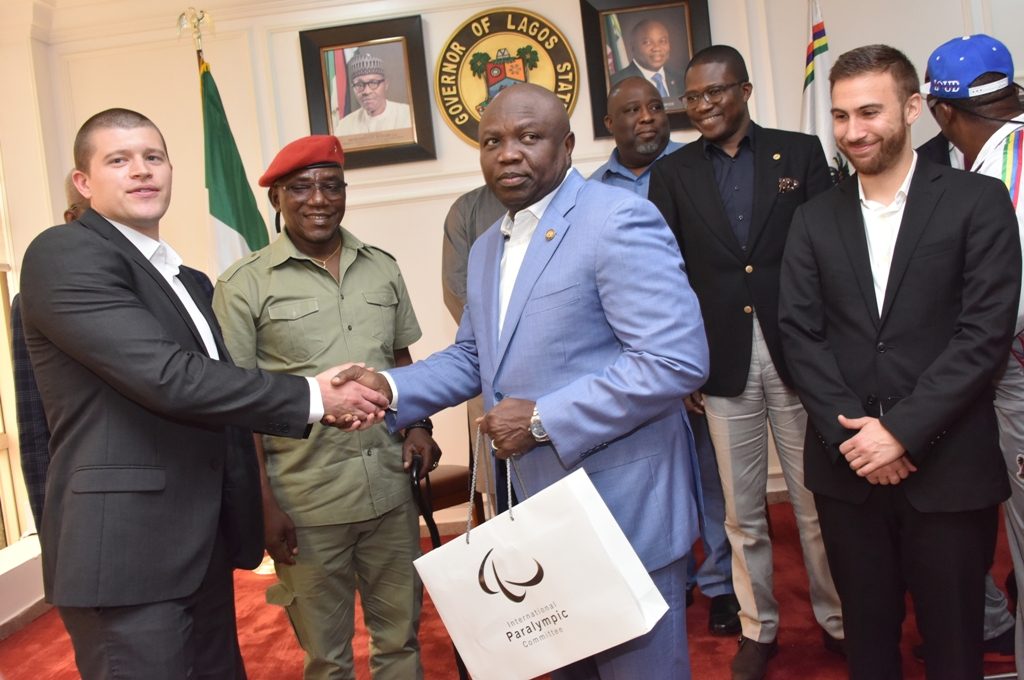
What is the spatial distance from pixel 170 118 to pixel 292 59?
0.79 m

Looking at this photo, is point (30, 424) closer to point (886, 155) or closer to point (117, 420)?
point (117, 420)

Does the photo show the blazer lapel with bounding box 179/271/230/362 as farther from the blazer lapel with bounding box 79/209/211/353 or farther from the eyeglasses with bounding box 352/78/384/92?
the eyeglasses with bounding box 352/78/384/92

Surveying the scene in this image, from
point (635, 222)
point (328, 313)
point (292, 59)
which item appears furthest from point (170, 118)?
point (635, 222)

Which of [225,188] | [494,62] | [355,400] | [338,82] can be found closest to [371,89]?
[338,82]

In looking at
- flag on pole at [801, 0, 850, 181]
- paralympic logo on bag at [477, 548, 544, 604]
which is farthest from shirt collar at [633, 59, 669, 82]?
paralympic logo on bag at [477, 548, 544, 604]

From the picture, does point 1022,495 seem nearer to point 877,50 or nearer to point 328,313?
point 877,50

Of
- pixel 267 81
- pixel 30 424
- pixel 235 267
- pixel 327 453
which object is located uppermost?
pixel 267 81

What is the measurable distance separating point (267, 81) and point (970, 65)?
3.64 meters

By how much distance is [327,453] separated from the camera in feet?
8.04

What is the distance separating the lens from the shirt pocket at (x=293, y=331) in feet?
8.03

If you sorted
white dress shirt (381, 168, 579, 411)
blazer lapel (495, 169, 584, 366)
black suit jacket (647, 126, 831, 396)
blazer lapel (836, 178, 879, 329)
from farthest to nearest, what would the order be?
black suit jacket (647, 126, 831, 396) → blazer lapel (836, 178, 879, 329) → white dress shirt (381, 168, 579, 411) → blazer lapel (495, 169, 584, 366)

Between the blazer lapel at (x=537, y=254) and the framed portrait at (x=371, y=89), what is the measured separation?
3.13 meters

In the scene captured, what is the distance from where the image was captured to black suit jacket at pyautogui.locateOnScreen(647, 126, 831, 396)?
8.86 ft

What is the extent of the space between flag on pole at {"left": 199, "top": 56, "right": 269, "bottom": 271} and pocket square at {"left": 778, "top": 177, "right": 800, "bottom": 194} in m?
2.77
